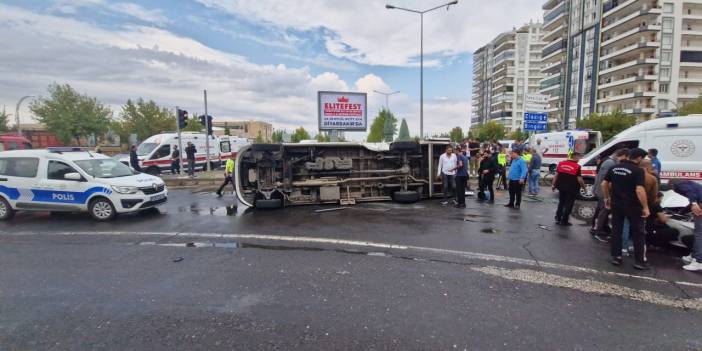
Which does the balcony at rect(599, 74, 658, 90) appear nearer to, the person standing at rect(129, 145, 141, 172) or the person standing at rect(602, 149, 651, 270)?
the person standing at rect(602, 149, 651, 270)

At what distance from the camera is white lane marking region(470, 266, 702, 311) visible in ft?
11.3

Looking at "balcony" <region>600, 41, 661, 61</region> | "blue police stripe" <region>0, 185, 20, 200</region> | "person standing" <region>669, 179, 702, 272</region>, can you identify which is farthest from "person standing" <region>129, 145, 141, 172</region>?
"balcony" <region>600, 41, 661, 61</region>

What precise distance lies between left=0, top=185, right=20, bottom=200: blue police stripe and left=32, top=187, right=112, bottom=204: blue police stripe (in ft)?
1.50

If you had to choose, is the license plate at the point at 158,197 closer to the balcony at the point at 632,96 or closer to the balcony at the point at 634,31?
the balcony at the point at 632,96

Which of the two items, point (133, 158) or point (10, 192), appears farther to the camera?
point (133, 158)

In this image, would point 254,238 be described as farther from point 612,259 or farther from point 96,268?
point 612,259

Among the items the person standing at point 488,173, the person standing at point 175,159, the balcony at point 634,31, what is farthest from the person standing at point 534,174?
the balcony at point 634,31

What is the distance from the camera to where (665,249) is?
5.23 metres

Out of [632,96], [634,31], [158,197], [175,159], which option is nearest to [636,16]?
[634,31]

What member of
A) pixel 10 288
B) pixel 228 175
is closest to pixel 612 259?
pixel 10 288

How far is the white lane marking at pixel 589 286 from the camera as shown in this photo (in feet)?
11.3

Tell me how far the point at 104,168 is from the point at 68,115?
33258 mm

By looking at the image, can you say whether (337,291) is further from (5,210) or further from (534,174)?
(534,174)

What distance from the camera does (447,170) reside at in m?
8.98
